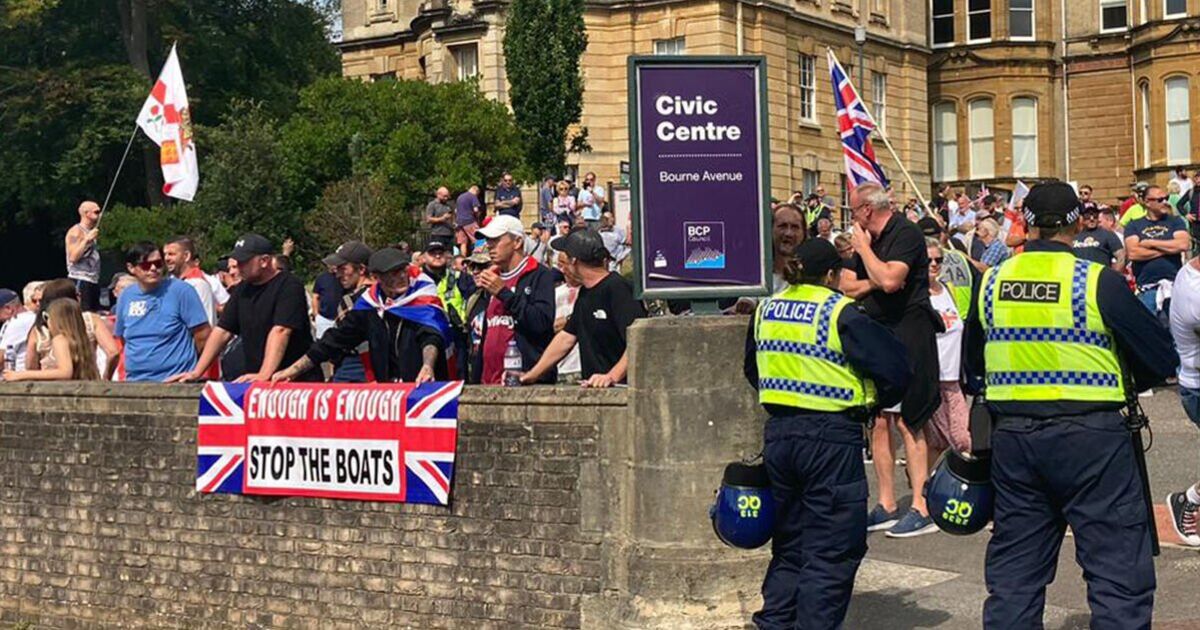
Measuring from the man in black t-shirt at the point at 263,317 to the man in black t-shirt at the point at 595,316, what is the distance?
198cm

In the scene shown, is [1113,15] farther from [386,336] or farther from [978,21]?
[386,336]

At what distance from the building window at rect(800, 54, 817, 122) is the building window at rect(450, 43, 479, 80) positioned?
972 centimetres

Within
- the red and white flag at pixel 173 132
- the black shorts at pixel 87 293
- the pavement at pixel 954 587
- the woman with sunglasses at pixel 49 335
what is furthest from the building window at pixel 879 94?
the pavement at pixel 954 587

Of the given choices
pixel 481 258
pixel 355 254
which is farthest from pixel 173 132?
pixel 481 258

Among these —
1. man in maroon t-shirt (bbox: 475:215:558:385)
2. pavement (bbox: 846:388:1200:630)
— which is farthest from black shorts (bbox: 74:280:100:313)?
pavement (bbox: 846:388:1200:630)

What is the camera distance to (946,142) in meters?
59.4

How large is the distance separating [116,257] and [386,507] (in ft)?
120

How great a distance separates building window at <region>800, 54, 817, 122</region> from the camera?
51.2 meters

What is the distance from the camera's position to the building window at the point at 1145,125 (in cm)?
5697

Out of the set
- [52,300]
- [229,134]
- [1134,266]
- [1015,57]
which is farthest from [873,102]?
[52,300]

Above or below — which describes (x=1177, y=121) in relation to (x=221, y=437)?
above

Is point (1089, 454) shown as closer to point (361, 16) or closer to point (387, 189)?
point (387, 189)

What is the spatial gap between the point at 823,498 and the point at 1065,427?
1.11 m

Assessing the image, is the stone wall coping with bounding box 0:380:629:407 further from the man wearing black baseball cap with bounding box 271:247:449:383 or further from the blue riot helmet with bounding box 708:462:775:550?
the blue riot helmet with bounding box 708:462:775:550
